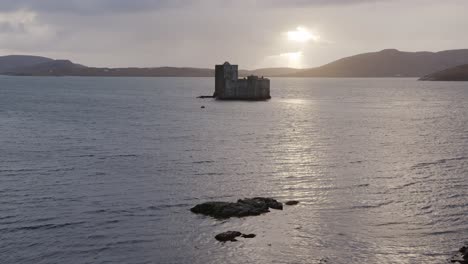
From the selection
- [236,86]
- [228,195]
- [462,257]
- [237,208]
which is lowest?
[228,195]

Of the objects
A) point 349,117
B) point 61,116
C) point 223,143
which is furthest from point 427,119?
point 61,116

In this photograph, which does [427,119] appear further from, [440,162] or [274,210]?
[274,210]

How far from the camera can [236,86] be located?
11494cm

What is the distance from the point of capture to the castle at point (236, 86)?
367 ft

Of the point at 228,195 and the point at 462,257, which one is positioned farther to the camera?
the point at 228,195

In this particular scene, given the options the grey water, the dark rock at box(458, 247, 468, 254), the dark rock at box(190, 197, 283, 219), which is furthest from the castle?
the dark rock at box(458, 247, 468, 254)

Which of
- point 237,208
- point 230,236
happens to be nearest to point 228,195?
point 237,208

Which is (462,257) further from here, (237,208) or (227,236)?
(237,208)

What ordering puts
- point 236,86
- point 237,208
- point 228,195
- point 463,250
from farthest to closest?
point 236,86, point 228,195, point 237,208, point 463,250

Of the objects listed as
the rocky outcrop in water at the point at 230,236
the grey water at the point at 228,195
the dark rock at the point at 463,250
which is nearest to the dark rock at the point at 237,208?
the grey water at the point at 228,195

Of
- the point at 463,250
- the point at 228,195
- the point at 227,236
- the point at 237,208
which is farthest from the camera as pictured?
the point at 228,195

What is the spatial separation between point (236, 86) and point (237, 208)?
90.8 metres

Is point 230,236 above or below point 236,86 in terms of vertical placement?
below

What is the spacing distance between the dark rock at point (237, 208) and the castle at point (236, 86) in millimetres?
84853
